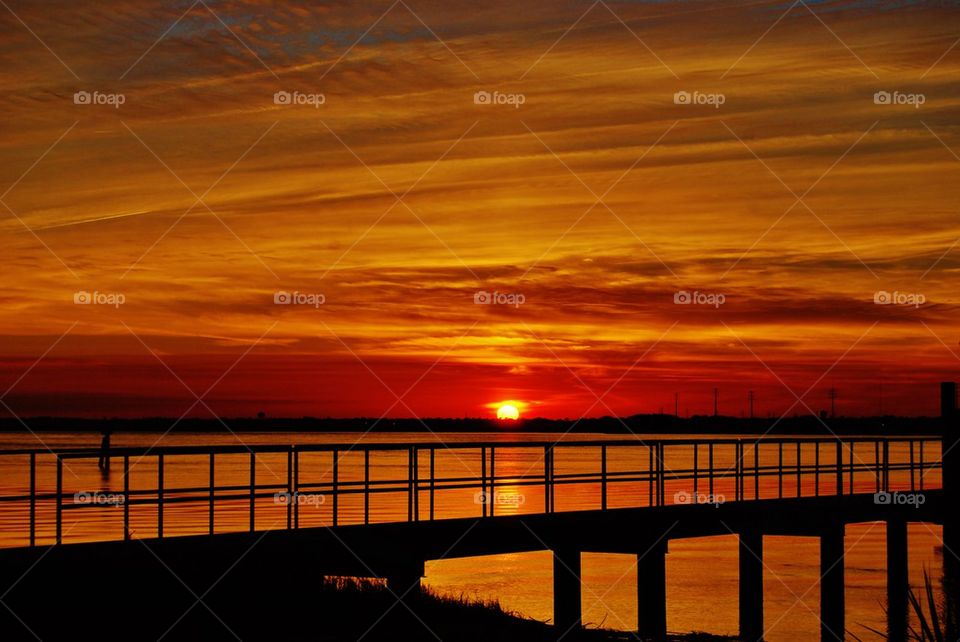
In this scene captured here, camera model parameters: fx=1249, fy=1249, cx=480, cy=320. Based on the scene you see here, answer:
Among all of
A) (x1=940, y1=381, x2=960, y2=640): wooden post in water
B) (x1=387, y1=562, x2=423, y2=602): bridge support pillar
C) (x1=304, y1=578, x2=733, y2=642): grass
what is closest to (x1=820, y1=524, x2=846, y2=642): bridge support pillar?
(x1=940, y1=381, x2=960, y2=640): wooden post in water

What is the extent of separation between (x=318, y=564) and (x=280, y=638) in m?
1.91

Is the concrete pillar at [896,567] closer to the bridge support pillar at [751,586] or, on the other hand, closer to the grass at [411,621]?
the bridge support pillar at [751,586]

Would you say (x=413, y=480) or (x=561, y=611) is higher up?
(x=413, y=480)

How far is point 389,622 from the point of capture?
690 inches

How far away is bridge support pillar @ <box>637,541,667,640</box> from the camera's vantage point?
80.0 ft

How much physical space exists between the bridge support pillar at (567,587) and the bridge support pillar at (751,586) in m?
4.63

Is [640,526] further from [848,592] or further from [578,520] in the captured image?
[848,592]

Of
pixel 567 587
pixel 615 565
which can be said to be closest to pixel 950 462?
pixel 567 587

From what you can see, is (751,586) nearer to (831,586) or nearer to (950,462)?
(831,586)

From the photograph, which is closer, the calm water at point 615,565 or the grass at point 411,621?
the grass at point 411,621

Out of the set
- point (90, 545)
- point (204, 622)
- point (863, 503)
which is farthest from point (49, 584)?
point (863, 503)

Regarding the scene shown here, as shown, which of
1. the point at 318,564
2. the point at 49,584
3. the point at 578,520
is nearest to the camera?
the point at 49,584

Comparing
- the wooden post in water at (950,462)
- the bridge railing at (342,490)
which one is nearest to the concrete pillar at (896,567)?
the bridge railing at (342,490)

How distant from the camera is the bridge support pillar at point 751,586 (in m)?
26.8
